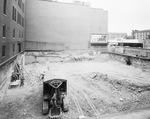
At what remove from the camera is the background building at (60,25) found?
34656mm

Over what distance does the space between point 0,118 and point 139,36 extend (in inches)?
3898

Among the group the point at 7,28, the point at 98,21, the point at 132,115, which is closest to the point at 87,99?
the point at 132,115

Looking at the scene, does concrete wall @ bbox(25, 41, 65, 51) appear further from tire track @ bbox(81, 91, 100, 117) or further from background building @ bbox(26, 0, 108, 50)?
tire track @ bbox(81, 91, 100, 117)

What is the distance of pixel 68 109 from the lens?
780cm

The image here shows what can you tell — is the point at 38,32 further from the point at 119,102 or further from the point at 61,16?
the point at 119,102

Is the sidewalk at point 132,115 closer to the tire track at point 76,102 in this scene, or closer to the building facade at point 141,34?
the tire track at point 76,102

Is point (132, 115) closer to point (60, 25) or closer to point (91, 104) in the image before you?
point (91, 104)

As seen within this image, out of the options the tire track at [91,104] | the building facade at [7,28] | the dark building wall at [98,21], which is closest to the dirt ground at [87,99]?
the tire track at [91,104]

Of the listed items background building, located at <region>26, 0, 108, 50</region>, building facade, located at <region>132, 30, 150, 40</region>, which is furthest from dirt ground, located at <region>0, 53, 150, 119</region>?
building facade, located at <region>132, 30, 150, 40</region>

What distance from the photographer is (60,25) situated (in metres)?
36.9

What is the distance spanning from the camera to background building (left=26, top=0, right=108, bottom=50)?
34656 millimetres

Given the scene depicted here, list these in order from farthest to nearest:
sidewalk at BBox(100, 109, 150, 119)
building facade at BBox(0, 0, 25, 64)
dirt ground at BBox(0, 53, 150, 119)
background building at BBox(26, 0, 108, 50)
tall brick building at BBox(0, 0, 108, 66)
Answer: background building at BBox(26, 0, 108, 50), tall brick building at BBox(0, 0, 108, 66), building facade at BBox(0, 0, 25, 64), dirt ground at BBox(0, 53, 150, 119), sidewalk at BBox(100, 109, 150, 119)

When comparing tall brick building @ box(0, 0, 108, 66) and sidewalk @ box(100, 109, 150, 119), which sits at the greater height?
tall brick building @ box(0, 0, 108, 66)

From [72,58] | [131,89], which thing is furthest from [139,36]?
[131,89]
